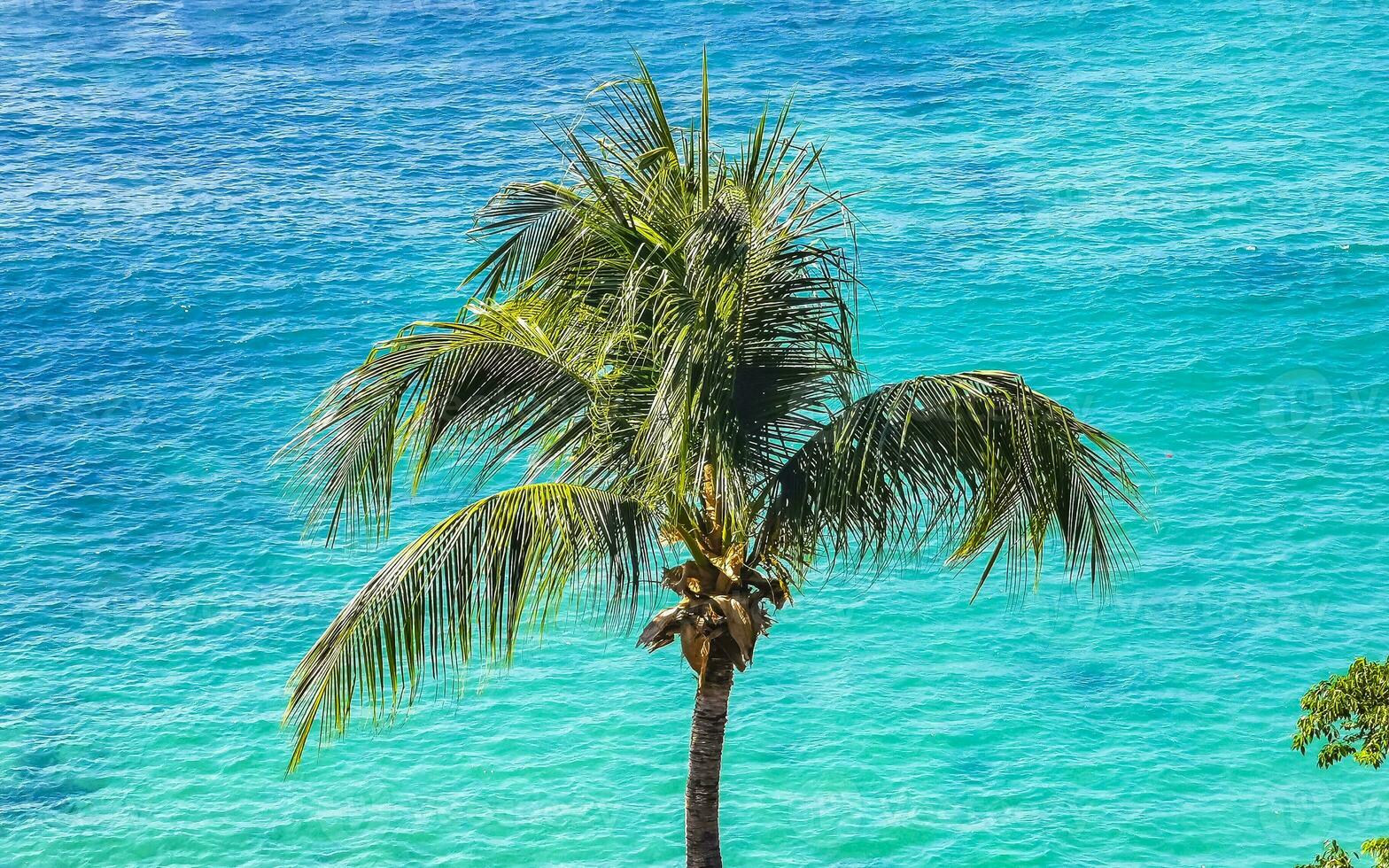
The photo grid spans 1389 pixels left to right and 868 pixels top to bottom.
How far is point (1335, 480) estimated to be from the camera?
19969 mm

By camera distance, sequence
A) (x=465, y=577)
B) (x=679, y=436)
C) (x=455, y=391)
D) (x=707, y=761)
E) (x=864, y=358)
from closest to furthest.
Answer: (x=465, y=577) < (x=679, y=436) < (x=455, y=391) < (x=707, y=761) < (x=864, y=358)

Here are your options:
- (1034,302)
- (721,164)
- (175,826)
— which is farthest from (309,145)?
(721,164)

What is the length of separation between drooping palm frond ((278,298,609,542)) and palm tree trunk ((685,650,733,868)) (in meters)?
1.66

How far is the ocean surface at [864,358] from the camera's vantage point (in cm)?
1461

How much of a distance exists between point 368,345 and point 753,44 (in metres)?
15.1

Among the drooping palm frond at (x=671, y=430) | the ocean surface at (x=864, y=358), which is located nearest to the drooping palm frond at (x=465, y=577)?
the drooping palm frond at (x=671, y=430)

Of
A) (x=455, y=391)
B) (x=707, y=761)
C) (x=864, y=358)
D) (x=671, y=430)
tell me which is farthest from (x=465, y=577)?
(x=864, y=358)

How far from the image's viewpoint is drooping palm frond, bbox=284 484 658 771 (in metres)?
7.06

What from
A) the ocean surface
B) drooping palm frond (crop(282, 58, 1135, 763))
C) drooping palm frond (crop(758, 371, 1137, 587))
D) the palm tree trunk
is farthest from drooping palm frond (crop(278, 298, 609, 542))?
the ocean surface

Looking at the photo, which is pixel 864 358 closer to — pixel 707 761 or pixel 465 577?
pixel 707 761

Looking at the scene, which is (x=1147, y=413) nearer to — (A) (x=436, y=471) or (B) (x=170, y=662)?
(A) (x=436, y=471)

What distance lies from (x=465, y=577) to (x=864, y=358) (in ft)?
55.9

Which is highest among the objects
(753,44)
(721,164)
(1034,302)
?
(753,44)

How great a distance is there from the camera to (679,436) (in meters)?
7.54
